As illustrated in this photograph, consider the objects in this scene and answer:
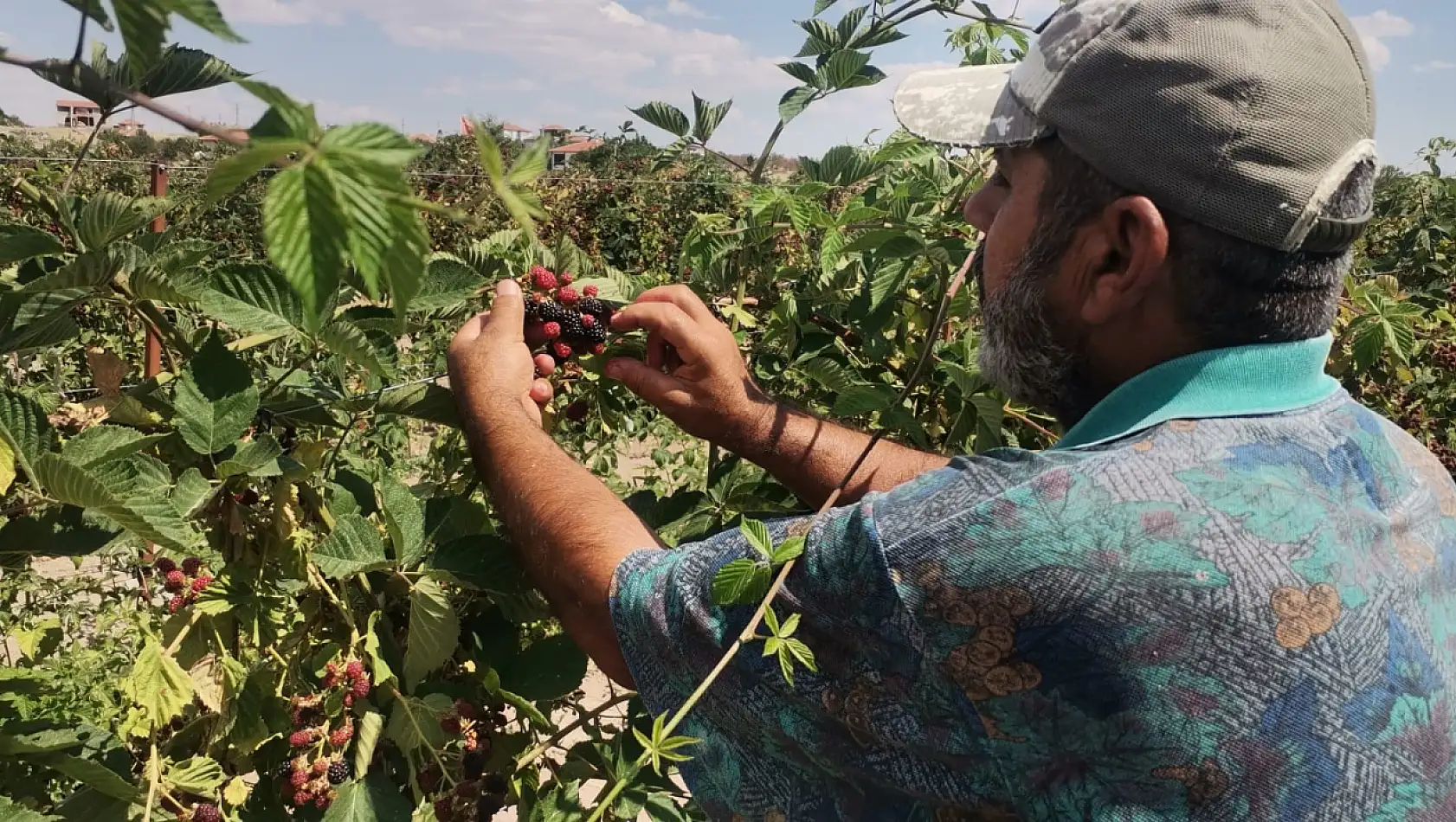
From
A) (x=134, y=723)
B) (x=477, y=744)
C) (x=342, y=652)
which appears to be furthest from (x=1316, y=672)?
(x=134, y=723)

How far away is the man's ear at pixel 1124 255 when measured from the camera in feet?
3.74

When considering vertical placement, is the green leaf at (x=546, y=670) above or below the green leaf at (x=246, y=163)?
below

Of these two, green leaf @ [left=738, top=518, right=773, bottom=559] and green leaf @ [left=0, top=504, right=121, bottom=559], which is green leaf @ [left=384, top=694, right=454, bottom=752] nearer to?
green leaf @ [left=0, top=504, right=121, bottom=559]

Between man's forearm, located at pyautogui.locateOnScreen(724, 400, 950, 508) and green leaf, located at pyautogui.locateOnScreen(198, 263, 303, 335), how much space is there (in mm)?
670

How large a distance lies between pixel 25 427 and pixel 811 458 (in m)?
1.05

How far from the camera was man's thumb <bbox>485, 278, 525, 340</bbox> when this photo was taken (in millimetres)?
1544

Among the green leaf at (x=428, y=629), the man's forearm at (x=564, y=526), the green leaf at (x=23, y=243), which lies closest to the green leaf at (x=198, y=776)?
the green leaf at (x=428, y=629)

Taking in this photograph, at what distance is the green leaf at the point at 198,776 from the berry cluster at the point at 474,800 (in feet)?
0.97

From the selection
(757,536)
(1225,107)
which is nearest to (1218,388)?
(1225,107)

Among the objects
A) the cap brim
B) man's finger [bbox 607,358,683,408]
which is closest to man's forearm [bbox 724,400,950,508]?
man's finger [bbox 607,358,683,408]

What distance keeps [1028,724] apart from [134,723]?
1186 millimetres

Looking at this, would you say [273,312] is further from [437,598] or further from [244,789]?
[244,789]

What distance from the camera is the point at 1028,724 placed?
1.00 meters

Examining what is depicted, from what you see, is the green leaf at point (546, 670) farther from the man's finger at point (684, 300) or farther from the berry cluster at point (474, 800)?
the man's finger at point (684, 300)
